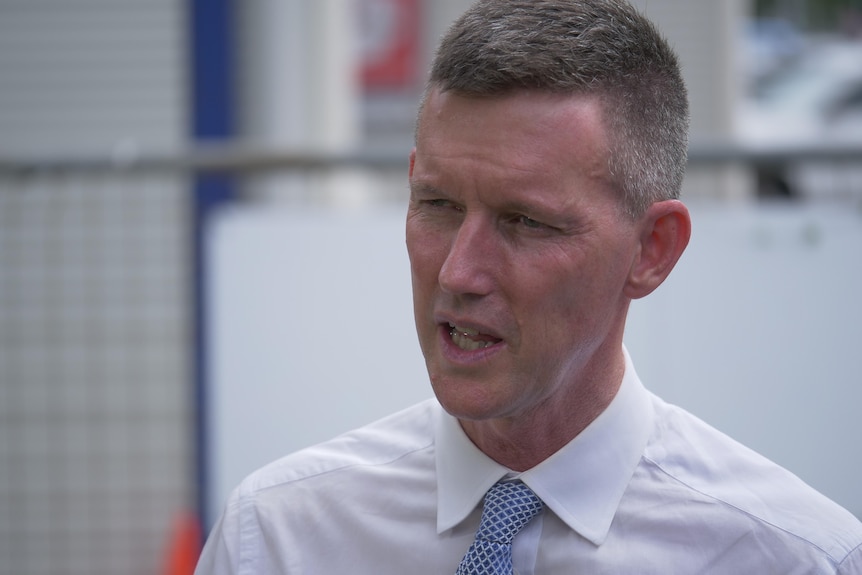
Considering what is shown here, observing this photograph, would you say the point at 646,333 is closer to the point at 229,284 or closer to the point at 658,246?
the point at 229,284

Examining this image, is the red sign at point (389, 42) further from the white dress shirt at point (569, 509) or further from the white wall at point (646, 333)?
the white dress shirt at point (569, 509)

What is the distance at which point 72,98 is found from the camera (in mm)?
6336

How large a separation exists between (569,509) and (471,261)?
494mm

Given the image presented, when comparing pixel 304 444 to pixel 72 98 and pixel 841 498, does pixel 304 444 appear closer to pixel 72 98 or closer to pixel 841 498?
pixel 841 498

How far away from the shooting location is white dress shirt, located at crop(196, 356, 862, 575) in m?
1.82

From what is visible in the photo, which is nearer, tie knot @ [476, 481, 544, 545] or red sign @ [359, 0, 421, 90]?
tie knot @ [476, 481, 544, 545]

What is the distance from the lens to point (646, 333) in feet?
13.0

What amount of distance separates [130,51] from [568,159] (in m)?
5.11

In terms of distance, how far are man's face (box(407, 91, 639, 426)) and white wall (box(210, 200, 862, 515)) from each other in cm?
222

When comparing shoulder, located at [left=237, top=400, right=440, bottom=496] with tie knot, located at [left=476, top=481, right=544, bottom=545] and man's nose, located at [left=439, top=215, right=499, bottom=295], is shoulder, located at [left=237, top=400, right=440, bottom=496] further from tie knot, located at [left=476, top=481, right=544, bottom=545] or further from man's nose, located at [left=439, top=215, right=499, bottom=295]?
man's nose, located at [left=439, top=215, right=499, bottom=295]

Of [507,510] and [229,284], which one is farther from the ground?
[507,510]

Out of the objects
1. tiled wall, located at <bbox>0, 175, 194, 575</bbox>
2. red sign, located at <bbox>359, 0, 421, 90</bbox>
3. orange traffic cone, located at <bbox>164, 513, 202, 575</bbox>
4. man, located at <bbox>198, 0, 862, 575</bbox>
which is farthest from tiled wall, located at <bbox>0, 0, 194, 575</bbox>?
red sign, located at <bbox>359, 0, 421, 90</bbox>

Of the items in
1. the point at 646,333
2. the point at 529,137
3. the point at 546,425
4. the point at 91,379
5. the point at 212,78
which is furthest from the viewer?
the point at 212,78

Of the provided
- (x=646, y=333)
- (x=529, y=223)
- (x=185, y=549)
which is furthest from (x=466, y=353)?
(x=185, y=549)
